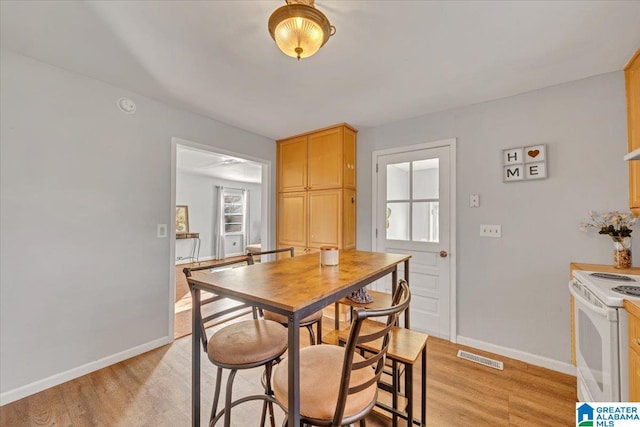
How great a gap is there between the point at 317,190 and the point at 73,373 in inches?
109

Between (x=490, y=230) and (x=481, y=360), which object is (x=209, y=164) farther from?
(x=481, y=360)

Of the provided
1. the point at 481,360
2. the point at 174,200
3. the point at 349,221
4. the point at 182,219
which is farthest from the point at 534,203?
the point at 182,219

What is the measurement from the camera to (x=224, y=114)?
9.16ft

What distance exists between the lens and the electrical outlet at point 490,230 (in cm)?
238

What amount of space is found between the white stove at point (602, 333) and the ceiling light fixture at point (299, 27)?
1.93 m

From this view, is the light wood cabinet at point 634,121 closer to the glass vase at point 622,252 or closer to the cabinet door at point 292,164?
the glass vase at point 622,252

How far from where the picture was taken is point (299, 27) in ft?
3.98

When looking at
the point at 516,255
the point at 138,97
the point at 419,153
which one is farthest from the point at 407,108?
the point at 138,97

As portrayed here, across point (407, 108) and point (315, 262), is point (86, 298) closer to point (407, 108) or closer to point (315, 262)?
point (315, 262)

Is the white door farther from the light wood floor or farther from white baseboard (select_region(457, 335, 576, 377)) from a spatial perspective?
the light wood floor

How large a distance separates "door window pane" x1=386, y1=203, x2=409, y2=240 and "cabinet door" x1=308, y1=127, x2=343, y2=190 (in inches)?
27.4

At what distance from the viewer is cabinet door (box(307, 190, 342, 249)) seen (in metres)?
3.10

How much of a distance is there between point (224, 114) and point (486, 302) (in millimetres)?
3283

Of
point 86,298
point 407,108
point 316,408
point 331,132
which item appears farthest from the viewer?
point 331,132
